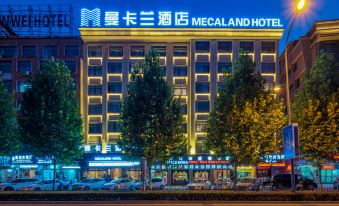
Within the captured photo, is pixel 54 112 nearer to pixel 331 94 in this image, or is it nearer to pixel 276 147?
pixel 276 147

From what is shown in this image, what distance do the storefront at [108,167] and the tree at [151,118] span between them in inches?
1209

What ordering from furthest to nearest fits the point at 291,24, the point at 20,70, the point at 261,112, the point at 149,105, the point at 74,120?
the point at 20,70 → the point at 74,120 → the point at 149,105 → the point at 261,112 → the point at 291,24

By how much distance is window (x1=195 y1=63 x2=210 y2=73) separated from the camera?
263 ft

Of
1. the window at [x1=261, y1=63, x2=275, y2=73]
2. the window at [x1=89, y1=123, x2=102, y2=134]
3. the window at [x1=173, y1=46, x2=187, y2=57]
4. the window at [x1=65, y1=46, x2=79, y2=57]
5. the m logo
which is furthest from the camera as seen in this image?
the window at [x1=173, y1=46, x2=187, y2=57]

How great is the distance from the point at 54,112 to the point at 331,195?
25554mm

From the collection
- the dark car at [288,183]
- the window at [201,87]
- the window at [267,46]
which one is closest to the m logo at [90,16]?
the window at [201,87]

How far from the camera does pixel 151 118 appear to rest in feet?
141

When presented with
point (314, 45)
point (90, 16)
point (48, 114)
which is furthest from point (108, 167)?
point (314, 45)

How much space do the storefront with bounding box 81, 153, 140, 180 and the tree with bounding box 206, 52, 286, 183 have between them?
3531cm

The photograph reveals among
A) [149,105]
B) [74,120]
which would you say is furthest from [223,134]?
[74,120]

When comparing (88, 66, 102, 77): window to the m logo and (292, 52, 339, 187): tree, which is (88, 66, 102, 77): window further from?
(292, 52, 339, 187): tree

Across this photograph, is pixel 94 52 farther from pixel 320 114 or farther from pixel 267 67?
pixel 320 114

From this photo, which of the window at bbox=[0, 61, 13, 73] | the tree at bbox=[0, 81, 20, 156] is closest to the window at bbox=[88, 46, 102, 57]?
the window at bbox=[0, 61, 13, 73]

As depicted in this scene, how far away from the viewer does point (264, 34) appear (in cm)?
8006
